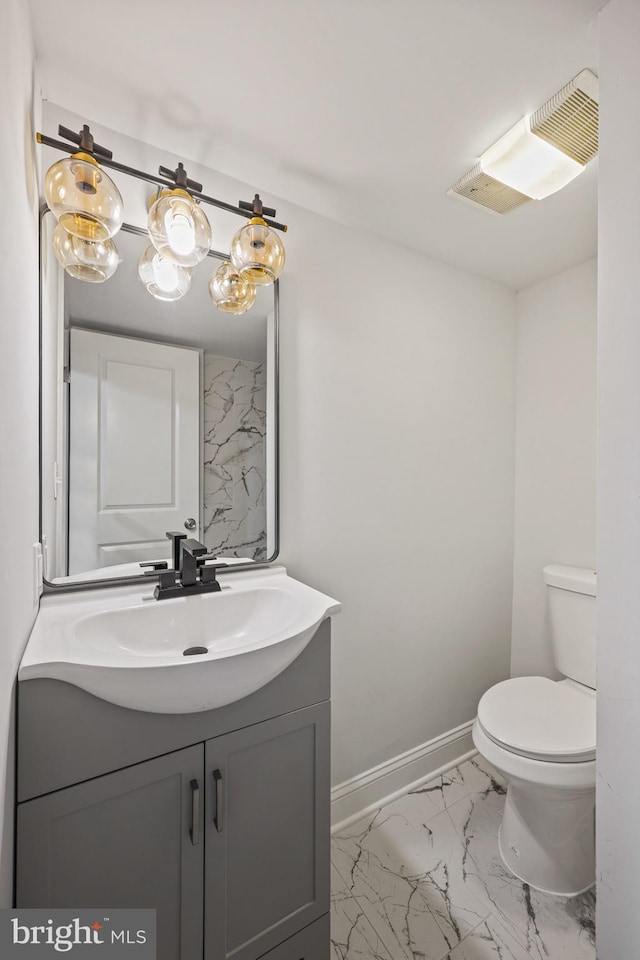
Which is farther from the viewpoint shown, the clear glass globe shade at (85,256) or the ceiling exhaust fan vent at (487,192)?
the ceiling exhaust fan vent at (487,192)

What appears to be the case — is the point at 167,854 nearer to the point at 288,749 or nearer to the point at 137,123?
the point at 288,749

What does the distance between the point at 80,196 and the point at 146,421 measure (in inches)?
21.9

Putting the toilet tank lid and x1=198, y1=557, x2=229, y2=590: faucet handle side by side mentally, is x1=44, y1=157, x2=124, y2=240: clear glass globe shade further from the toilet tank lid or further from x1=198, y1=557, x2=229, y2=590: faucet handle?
the toilet tank lid

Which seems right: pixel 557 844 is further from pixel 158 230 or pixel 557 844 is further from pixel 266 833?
pixel 158 230

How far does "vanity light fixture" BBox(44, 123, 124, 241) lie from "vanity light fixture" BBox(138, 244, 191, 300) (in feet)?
0.74

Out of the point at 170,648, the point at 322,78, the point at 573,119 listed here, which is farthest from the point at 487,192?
the point at 170,648

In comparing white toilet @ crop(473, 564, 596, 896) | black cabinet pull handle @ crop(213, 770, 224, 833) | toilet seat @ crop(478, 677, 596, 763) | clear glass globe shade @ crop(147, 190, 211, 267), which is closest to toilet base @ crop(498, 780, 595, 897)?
white toilet @ crop(473, 564, 596, 896)

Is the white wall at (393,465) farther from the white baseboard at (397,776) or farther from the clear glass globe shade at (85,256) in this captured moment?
the clear glass globe shade at (85,256)

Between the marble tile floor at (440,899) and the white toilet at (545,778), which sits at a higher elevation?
the white toilet at (545,778)

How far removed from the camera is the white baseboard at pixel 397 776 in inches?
60.7

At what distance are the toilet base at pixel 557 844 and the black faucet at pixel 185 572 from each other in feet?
3.75

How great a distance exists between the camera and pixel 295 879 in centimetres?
99

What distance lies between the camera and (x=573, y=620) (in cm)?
171

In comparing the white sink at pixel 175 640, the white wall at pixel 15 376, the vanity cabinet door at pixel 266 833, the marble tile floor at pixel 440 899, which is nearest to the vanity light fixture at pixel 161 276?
the white wall at pixel 15 376
